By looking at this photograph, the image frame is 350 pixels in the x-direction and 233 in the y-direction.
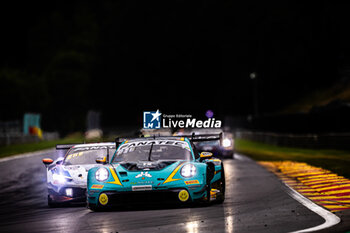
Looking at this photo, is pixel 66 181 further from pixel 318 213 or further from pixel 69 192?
pixel 318 213

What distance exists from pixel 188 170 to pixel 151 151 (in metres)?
1.25

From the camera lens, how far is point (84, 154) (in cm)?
1443

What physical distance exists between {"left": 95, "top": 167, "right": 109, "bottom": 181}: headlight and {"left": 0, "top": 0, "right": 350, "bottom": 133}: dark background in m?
55.7

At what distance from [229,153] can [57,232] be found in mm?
21045

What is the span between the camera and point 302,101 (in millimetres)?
65875

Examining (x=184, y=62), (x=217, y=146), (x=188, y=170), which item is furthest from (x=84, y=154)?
(x=184, y=62)

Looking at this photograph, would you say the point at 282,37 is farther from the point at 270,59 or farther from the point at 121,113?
the point at 121,113

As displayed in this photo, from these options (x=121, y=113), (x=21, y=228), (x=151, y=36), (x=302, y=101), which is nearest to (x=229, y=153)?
(x=21, y=228)

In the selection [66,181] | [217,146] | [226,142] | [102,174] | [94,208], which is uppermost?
[226,142]

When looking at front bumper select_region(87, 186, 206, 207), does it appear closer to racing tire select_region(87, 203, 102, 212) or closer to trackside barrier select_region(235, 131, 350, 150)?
racing tire select_region(87, 203, 102, 212)

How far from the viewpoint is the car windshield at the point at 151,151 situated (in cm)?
1149

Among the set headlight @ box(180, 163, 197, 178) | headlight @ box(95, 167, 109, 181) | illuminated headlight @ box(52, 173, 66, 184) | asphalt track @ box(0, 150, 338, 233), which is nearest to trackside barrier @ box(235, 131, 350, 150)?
asphalt track @ box(0, 150, 338, 233)

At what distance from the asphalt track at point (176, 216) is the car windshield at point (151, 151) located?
36.3 inches

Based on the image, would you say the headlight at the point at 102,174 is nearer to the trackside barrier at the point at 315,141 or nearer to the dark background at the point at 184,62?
the trackside barrier at the point at 315,141
